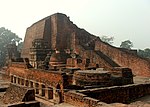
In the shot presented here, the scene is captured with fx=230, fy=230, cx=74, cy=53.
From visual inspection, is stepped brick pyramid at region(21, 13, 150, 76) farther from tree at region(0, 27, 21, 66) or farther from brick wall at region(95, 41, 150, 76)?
tree at region(0, 27, 21, 66)

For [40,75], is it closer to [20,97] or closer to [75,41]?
[20,97]

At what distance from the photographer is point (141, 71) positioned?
62.3ft

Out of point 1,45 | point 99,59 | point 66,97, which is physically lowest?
point 66,97

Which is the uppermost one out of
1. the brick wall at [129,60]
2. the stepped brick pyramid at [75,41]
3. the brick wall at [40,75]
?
the stepped brick pyramid at [75,41]

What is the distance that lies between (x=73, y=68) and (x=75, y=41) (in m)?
11.9

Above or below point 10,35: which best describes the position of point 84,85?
below

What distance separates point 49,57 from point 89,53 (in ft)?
13.9

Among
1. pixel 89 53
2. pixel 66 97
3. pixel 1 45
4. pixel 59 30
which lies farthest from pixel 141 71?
pixel 1 45

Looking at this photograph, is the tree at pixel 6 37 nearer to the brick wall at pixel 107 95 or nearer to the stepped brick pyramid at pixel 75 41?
the stepped brick pyramid at pixel 75 41

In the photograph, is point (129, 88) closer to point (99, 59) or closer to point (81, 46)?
point (99, 59)

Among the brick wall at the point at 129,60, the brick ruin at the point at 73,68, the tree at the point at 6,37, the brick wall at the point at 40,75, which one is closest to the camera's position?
the brick ruin at the point at 73,68

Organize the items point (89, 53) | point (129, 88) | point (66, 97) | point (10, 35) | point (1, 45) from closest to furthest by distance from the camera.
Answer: point (66, 97), point (129, 88), point (89, 53), point (1, 45), point (10, 35)

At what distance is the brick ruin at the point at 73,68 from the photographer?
1105 cm

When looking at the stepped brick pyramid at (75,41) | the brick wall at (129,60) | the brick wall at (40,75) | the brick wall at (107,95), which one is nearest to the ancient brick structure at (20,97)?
the brick wall at (107,95)
